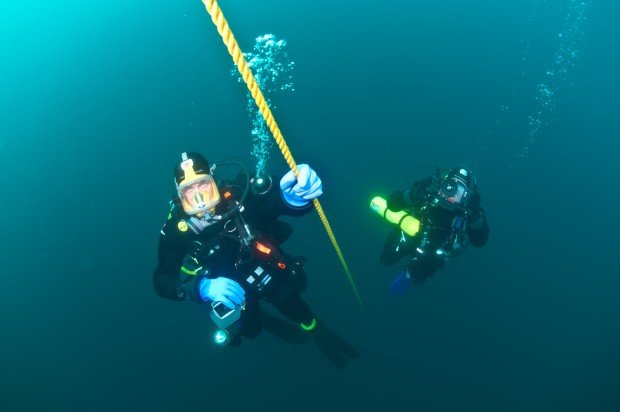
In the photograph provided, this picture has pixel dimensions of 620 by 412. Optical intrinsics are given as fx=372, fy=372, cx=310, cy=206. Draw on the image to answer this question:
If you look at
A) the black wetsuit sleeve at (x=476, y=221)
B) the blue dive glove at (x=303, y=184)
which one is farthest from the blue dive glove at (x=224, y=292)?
the black wetsuit sleeve at (x=476, y=221)

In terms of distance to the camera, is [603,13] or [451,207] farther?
[603,13]

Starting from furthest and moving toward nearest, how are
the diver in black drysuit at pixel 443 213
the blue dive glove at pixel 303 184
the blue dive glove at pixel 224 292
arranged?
the diver in black drysuit at pixel 443 213, the blue dive glove at pixel 224 292, the blue dive glove at pixel 303 184

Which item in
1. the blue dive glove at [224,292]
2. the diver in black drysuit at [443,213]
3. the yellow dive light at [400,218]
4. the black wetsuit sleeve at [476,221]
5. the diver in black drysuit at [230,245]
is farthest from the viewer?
the yellow dive light at [400,218]

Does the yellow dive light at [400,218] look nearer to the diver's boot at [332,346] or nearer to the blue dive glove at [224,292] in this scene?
the blue dive glove at [224,292]

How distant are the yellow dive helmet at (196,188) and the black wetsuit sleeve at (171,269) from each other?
0.52m

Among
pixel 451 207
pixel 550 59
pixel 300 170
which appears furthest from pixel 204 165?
pixel 550 59

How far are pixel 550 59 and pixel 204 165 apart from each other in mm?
19616

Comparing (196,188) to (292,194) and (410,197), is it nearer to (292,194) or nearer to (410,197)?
(292,194)

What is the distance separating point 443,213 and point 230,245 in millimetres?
2443

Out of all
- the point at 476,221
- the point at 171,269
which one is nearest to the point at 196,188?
the point at 171,269

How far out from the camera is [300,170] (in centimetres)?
280

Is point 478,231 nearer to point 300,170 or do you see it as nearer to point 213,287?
point 300,170

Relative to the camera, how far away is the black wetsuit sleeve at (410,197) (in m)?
4.40

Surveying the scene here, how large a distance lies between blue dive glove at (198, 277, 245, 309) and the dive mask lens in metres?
0.79
